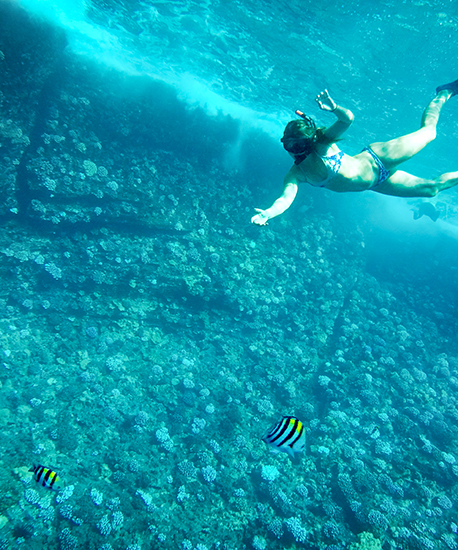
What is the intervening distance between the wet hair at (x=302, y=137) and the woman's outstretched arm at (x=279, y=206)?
0.56 meters

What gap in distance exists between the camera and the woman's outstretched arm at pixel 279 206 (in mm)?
3496

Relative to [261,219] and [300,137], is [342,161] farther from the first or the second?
[261,219]

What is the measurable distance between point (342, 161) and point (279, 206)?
143 cm

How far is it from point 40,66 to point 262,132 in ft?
38.8

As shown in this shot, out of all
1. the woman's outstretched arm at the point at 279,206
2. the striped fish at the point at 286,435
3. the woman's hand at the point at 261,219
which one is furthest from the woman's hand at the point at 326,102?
the striped fish at the point at 286,435

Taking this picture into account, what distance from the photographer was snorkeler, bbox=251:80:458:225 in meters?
3.47

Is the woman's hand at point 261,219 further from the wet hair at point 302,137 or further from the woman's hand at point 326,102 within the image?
the woman's hand at point 326,102

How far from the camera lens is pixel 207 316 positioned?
1150 cm

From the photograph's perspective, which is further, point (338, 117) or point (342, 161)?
point (342, 161)

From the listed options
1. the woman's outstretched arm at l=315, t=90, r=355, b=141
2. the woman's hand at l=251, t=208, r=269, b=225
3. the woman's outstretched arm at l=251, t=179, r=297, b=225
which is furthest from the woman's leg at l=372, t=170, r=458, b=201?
the woman's hand at l=251, t=208, r=269, b=225

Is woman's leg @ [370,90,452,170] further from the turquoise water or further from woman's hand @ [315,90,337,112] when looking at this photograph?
the turquoise water

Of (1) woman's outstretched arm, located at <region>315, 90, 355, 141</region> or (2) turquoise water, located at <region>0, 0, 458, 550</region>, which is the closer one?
(1) woman's outstretched arm, located at <region>315, 90, 355, 141</region>

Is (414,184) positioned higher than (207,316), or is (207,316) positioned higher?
(414,184)

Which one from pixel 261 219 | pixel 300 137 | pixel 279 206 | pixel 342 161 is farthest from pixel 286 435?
pixel 342 161
